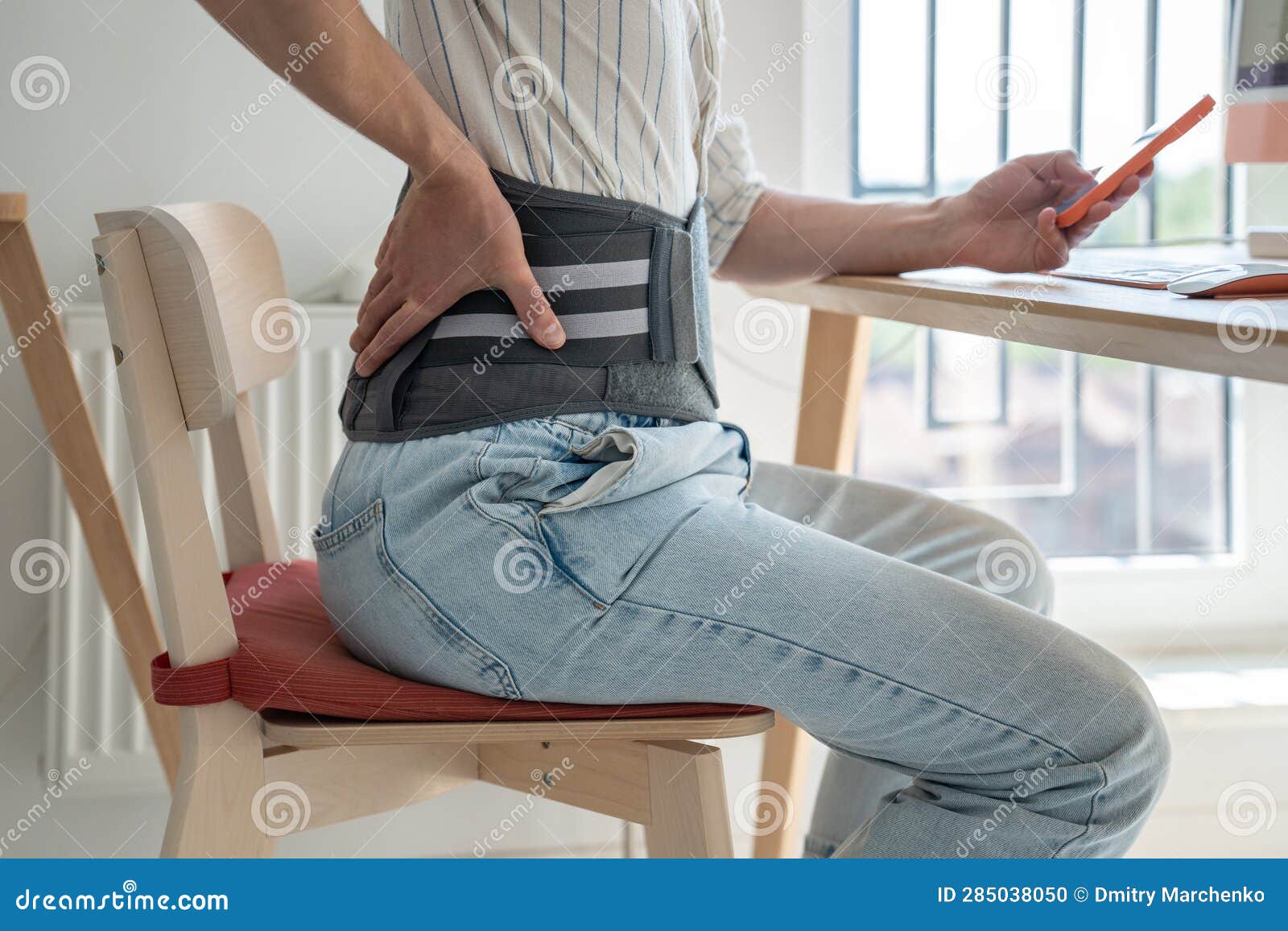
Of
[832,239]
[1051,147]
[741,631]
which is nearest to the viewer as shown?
[741,631]

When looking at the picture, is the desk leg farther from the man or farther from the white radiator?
the white radiator

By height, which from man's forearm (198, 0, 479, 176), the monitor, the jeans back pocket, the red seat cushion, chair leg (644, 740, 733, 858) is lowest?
chair leg (644, 740, 733, 858)

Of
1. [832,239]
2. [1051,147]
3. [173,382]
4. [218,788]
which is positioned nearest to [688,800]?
[218,788]

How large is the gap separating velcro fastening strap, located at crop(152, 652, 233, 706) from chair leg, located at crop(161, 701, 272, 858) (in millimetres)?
10

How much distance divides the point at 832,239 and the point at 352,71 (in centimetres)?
45

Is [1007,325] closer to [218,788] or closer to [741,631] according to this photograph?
[741,631]

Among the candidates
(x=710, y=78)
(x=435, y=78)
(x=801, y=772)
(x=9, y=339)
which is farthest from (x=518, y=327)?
(x=9, y=339)

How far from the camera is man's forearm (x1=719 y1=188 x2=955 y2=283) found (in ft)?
2.97

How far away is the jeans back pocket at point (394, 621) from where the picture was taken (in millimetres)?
605

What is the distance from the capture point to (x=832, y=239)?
3.07 feet

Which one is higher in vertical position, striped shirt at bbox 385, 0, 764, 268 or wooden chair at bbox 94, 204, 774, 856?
striped shirt at bbox 385, 0, 764, 268

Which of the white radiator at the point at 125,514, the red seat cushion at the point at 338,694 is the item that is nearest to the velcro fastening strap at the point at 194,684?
the red seat cushion at the point at 338,694

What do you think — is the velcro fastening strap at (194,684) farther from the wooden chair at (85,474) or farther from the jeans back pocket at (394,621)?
the wooden chair at (85,474)

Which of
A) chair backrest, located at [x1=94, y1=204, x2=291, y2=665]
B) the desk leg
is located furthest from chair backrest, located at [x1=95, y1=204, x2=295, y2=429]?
the desk leg
